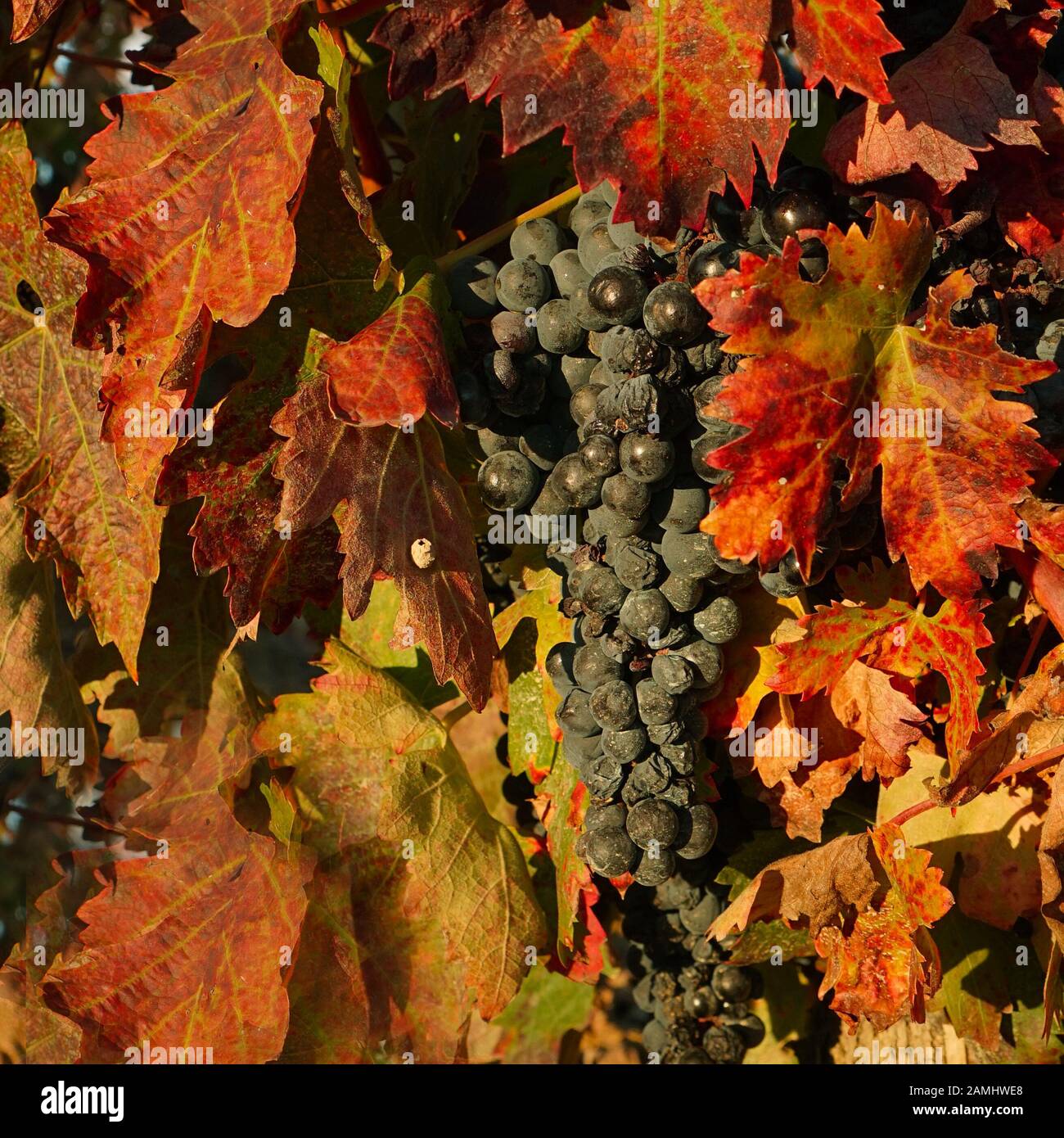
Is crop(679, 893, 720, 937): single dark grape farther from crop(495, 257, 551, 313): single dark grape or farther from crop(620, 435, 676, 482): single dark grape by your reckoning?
crop(495, 257, 551, 313): single dark grape

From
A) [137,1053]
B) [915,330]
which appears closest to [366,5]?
[915,330]

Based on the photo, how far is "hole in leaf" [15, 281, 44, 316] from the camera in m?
1.16

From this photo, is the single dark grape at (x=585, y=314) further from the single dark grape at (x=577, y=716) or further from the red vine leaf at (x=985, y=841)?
the red vine leaf at (x=985, y=841)

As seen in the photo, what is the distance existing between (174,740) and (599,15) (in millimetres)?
919

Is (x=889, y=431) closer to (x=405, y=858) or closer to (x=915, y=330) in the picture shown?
(x=915, y=330)

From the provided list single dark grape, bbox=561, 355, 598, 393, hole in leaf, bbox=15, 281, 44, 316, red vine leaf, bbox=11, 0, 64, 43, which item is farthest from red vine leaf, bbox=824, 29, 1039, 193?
hole in leaf, bbox=15, 281, 44, 316

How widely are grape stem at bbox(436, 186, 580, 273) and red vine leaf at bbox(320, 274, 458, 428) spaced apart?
0.14 metres

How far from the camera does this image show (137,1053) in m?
1.15

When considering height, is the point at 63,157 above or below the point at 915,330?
above

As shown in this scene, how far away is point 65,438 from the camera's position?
3.69ft

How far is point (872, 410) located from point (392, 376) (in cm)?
39

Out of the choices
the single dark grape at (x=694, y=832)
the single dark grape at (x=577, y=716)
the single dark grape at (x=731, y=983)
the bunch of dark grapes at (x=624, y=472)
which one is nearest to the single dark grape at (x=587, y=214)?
the bunch of dark grapes at (x=624, y=472)

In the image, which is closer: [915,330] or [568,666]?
[915,330]

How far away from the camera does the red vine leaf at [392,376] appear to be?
87 cm
